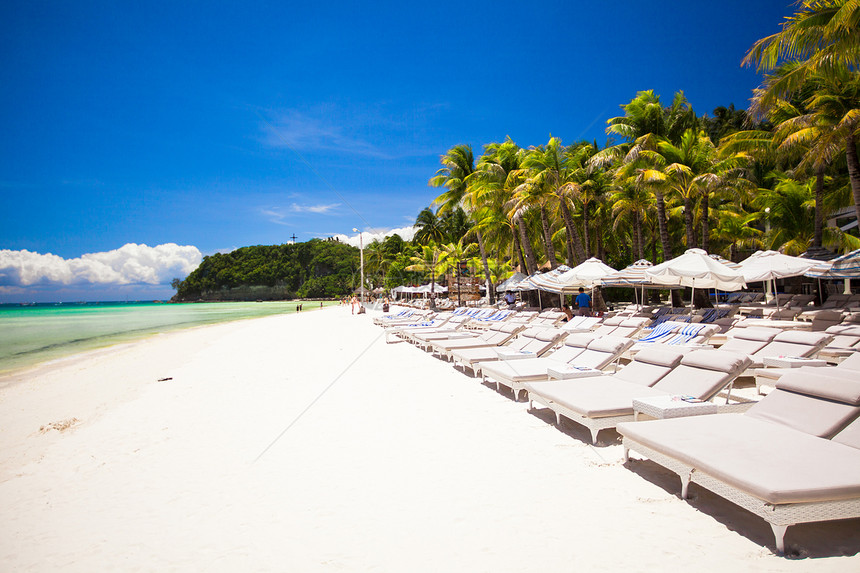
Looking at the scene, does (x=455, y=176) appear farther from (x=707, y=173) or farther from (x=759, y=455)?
(x=759, y=455)

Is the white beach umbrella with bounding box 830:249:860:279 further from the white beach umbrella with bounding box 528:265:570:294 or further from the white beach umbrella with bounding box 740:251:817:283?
the white beach umbrella with bounding box 528:265:570:294

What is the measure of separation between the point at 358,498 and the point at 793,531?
8.90ft

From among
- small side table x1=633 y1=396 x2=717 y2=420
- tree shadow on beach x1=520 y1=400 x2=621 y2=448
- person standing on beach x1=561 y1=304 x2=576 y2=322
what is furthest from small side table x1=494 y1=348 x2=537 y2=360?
person standing on beach x1=561 y1=304 x2=576 y2=322

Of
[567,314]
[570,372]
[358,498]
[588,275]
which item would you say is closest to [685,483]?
[358,498]

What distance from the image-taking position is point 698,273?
10898mm

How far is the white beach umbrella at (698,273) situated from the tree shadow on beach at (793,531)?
9.14 m

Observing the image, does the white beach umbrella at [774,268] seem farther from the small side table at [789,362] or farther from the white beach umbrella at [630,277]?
the small side table at [789,362]

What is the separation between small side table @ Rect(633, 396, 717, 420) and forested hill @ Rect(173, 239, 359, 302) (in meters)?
103

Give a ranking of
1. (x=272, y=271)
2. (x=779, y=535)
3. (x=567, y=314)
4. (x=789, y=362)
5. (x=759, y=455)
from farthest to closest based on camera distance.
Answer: (x=272, y=271) < (x=567, y=314) < (x=789, y=362) < (x=759, y=455) < (x=779, y=535)

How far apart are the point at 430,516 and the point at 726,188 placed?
20.9 metres

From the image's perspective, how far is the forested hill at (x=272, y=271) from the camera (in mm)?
108188

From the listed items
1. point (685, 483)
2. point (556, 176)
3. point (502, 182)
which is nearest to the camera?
point (685, 483)

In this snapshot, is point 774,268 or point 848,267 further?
point 774,268

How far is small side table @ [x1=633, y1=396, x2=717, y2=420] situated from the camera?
12.4 ft
